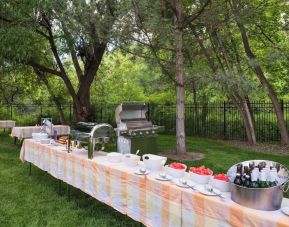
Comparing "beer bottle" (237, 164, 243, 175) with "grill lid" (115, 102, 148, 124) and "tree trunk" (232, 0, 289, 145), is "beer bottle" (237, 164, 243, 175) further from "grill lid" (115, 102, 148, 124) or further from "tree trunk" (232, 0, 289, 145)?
"tree trunk" (232, 0, 289, 145)

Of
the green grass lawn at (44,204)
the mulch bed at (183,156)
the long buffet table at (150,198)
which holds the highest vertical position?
the long buffet table at (150,198)

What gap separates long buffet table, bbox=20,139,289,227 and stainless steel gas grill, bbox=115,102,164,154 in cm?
255

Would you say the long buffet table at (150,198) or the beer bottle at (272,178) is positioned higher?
the beer bottle at (272,178)

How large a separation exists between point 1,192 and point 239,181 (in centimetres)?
429

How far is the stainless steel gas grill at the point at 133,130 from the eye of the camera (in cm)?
734

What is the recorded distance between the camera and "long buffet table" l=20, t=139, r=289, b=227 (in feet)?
7.56

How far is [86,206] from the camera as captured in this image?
186 inches

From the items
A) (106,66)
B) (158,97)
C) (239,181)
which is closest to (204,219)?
(239,181)

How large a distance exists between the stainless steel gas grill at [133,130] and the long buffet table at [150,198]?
255 cm

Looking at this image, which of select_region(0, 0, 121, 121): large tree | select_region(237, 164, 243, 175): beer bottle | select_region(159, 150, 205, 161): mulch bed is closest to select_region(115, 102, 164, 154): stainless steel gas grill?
select_region(159, 150, 205, 161): mulch bed

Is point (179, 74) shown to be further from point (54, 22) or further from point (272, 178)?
point (272, 178)

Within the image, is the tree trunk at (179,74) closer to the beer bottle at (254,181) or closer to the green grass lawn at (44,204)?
the green grass lawn at (44,204)

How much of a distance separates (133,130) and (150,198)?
420 cm

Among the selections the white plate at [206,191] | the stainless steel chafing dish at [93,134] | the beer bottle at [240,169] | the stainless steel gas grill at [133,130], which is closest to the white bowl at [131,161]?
the stainless steel chafing dish at [93,134]
